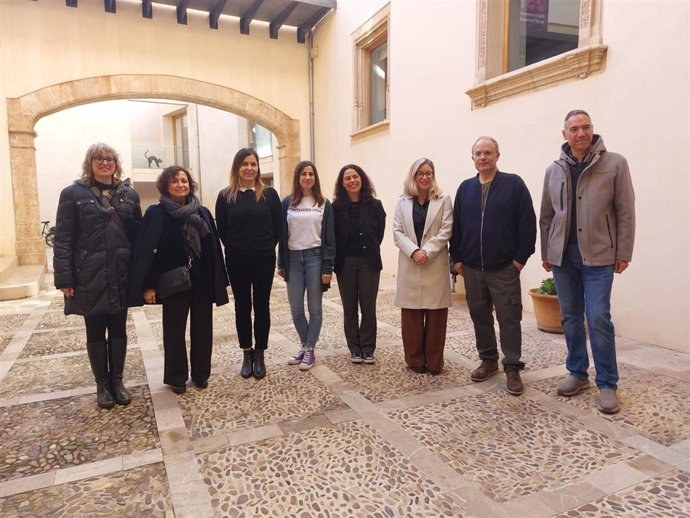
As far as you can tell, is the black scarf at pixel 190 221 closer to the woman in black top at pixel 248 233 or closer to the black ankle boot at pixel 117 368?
the woman in black top at pixel 248 233

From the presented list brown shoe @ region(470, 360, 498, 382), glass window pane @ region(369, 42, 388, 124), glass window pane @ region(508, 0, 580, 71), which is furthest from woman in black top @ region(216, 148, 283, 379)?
glass window pane @ region(369, 42, 388, 124)

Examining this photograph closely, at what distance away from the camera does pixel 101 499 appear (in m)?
1.88

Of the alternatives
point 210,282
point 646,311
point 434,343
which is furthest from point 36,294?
point 646,311

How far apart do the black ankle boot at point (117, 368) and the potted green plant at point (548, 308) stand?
3.45m

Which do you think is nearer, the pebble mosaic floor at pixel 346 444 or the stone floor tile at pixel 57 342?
the pebble mosaic floor at pixel 346 444

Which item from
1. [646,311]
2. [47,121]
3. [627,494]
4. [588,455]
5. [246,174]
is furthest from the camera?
[47,121]

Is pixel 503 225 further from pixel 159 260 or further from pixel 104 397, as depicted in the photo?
pixel 104 397

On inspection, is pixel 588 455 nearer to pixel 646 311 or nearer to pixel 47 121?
pixel 646 311

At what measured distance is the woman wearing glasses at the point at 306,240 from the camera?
10.7ft

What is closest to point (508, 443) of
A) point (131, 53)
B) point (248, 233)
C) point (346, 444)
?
point (346, 444)

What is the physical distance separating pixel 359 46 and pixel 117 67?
4325 mm

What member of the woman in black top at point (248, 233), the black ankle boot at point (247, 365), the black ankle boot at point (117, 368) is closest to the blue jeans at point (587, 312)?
the woman in black top at point (248, 233)

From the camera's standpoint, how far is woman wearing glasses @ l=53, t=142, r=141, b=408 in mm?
2561

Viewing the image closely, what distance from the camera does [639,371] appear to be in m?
3.25
